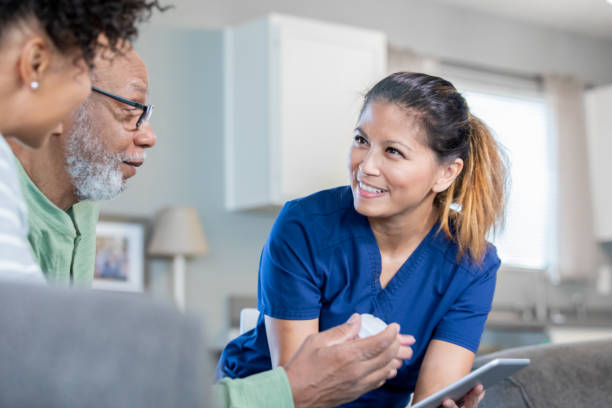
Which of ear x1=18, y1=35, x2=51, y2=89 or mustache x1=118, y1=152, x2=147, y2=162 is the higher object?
ear x1=18, y1=35, x2=51, y2=89

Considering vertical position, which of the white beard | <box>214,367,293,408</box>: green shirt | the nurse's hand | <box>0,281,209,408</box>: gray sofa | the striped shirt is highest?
the white beard

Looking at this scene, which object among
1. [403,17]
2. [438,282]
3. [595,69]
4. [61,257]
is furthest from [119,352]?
[595,69]

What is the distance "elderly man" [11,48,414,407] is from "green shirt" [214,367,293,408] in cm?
10

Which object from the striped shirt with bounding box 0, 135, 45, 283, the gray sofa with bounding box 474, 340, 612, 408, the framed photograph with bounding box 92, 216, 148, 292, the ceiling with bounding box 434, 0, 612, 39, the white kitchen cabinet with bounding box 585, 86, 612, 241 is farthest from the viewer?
the white kitchen cabinet with bounding box 585, 86, 612, 241

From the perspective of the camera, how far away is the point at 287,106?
4.96 metres

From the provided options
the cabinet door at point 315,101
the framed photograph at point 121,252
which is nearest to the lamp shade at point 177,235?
the framed photograph at point 121,252

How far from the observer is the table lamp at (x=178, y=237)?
4.69 m

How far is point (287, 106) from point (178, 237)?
3.45 ft

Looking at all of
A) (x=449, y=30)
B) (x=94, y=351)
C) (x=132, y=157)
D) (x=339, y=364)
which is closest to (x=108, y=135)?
(x=132, y=157)

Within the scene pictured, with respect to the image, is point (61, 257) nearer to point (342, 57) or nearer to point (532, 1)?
point (342, 57)

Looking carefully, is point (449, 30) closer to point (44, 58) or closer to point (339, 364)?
point (339, 364)

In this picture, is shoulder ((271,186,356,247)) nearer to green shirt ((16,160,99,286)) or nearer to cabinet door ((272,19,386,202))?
green shirt ((16,160,99,286))

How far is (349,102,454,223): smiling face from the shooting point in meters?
1.87

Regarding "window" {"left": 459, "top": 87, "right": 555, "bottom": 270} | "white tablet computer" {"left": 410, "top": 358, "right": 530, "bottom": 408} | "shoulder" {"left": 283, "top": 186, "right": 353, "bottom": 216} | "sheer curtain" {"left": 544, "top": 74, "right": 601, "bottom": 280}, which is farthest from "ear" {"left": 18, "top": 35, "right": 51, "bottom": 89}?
"sheer curtain" {"left": 544, "top": 74, "right": 601, "bottom": 280}
